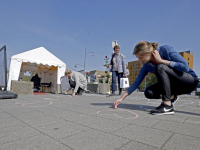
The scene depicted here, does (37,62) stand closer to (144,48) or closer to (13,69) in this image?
(13,69)

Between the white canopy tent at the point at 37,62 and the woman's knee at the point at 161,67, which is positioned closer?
the woman's knee at the point at 161,67

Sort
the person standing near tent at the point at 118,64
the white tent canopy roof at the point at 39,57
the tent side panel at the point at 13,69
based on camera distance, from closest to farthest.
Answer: the person standing near tent at the point at 118,64 → the tent side panel at the point at 13,69 → the white tent canopy roof at the point at 39,57

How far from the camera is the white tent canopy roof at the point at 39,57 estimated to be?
23.3 feet

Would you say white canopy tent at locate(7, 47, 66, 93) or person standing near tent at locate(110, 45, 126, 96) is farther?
white canopy tent at locate(7, 47, 66, 93)

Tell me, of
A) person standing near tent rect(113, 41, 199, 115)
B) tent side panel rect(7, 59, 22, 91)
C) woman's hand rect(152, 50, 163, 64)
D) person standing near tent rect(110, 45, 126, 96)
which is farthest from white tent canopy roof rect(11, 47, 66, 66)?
woman's hand rect(152, 50, 163, 64)

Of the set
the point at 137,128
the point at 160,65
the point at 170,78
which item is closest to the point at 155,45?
the point at 160,65

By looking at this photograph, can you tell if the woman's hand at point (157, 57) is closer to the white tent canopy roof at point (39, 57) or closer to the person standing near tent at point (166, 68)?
the person standing near tent at point (166, 68)

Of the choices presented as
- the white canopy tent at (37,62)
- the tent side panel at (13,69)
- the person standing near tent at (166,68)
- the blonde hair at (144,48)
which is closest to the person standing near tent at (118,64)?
the person standing near tent at (166,68)

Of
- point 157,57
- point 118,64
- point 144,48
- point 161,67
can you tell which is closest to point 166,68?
point 161,67

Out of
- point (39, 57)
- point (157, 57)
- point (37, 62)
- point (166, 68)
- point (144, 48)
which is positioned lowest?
point (166, 68)

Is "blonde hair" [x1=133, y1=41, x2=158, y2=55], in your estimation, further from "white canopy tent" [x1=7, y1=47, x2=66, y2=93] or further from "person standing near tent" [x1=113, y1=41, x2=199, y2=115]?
"white canopy tent" [x1=7, y1=47, x2=66, y2=93]

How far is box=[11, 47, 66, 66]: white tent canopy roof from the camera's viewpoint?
7.09 metres

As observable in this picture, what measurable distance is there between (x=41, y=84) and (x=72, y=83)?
5.85m

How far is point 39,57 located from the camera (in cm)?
757
